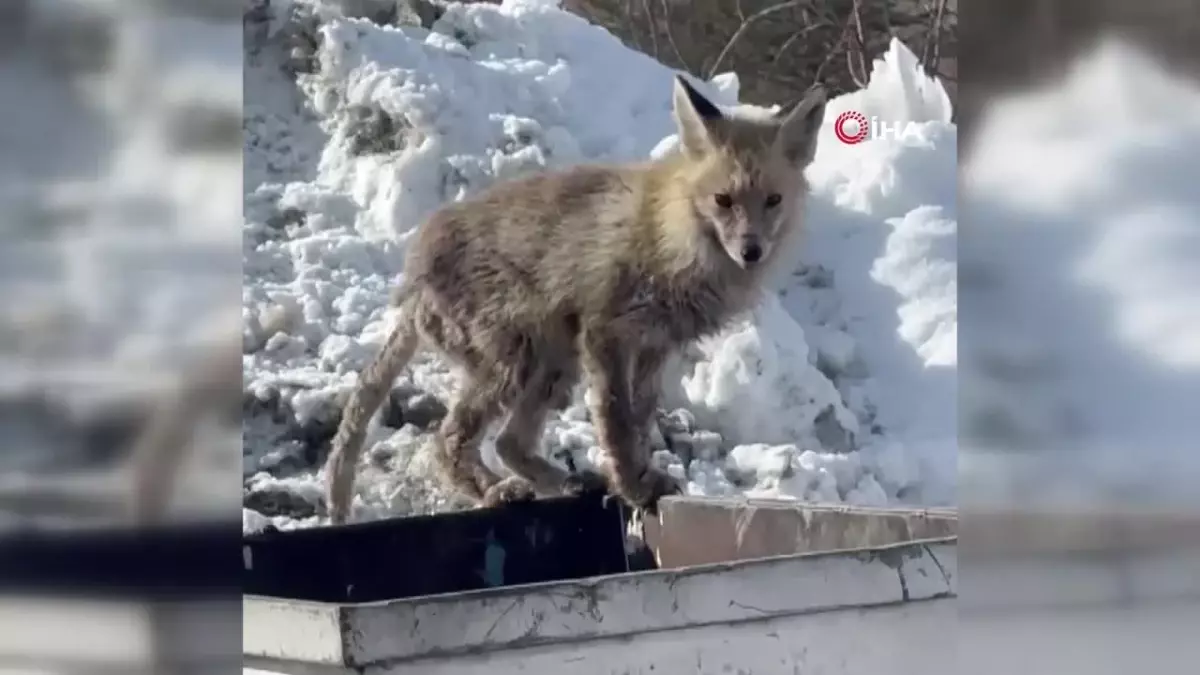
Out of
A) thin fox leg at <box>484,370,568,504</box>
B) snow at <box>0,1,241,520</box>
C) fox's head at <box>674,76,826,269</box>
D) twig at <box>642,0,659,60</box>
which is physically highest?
twig at <box>642,0,659,60</box>

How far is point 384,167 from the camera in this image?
237cm

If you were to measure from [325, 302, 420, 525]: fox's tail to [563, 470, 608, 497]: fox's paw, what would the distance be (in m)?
0.34

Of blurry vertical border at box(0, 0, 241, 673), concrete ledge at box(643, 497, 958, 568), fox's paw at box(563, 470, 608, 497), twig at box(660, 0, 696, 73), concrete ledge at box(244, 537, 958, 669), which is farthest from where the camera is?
twig at box(660, 0, 696, 73)

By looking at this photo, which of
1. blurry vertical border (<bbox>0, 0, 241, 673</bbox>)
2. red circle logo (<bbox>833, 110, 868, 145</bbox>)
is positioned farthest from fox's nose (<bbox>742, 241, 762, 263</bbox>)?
blurry vertical border (<bbox>0, 0, 241, 673</bbox>)

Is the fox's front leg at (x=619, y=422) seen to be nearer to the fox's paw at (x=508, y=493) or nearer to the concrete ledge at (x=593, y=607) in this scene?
the fox's paw at (x=508, y=493)

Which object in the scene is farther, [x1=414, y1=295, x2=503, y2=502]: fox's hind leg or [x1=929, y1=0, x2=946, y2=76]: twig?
[x1=414, y1=295, x2=503, y2=502]: fox's hind leg

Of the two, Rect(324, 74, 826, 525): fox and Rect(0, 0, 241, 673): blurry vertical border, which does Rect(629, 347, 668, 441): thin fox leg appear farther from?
Rect(0, 0, 241, 673): blurry vertical border

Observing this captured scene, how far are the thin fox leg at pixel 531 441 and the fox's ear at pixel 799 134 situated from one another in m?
0.50

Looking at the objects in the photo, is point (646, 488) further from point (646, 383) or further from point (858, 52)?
point (858, 52)

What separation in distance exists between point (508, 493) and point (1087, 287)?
110 cm

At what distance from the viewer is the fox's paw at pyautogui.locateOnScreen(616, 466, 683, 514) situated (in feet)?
6.60

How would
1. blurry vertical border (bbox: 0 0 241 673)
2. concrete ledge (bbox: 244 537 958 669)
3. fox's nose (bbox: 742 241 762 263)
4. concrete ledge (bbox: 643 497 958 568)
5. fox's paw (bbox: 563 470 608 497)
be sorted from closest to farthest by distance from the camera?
blurry vertical border (bbox: 0 0 241 673)
concrete ledge (bbox: 244 537 958 669)
concrete ledge (bbox: 643 497 958 568)
fox's nose (bbox: 742 241 762 263)
fox's paw (bbox: 563 470 608 497)

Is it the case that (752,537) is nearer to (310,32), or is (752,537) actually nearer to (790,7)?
(790,7)

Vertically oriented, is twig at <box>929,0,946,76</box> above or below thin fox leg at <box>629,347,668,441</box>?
above
